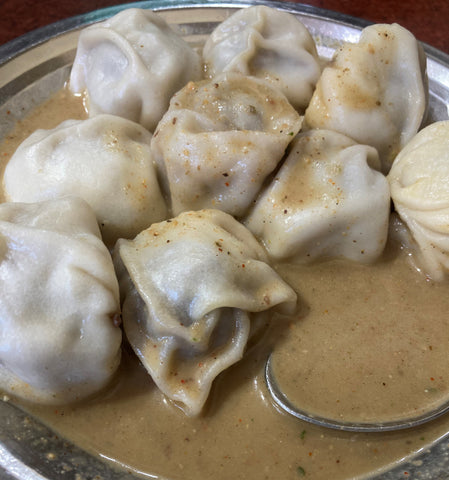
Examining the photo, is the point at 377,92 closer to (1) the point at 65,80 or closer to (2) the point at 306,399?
(2) the point at 306,399

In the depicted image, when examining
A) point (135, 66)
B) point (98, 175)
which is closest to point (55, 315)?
point (98, 175)

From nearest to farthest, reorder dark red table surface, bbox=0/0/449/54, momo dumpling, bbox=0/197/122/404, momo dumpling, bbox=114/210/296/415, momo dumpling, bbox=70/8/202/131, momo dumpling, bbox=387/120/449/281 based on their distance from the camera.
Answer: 1. momo dumpling, bbox=0/197/122/404
2. momo dumpling, bbox=114/210/296/415
3. momo dumpling, bbox=387/120/449/281
4. momo dumpling, bbox=70/8/202/131
5. dark red table surface, bbox=0/0/449/54

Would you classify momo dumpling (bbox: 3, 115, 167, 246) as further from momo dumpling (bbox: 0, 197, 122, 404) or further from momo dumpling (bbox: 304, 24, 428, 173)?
momo dumpling (bbox: 304, 24, 428, 173)

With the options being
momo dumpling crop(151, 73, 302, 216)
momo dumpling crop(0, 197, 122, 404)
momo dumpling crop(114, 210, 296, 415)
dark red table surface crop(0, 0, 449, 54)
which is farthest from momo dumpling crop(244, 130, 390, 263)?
dark red table surface crop(0, 0, 449, 54)

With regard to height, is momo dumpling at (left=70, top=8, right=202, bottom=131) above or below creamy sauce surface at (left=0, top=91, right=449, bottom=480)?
above

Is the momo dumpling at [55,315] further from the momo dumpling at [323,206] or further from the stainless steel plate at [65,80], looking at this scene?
the momo dumpling at [323,206]

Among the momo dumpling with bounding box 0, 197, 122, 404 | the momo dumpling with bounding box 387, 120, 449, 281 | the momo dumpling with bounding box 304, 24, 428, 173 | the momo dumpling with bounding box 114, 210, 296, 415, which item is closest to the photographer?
the momo dumpling with bounding box 0, 197, 122, 404

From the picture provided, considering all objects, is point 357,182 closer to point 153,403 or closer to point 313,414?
point 313,414
